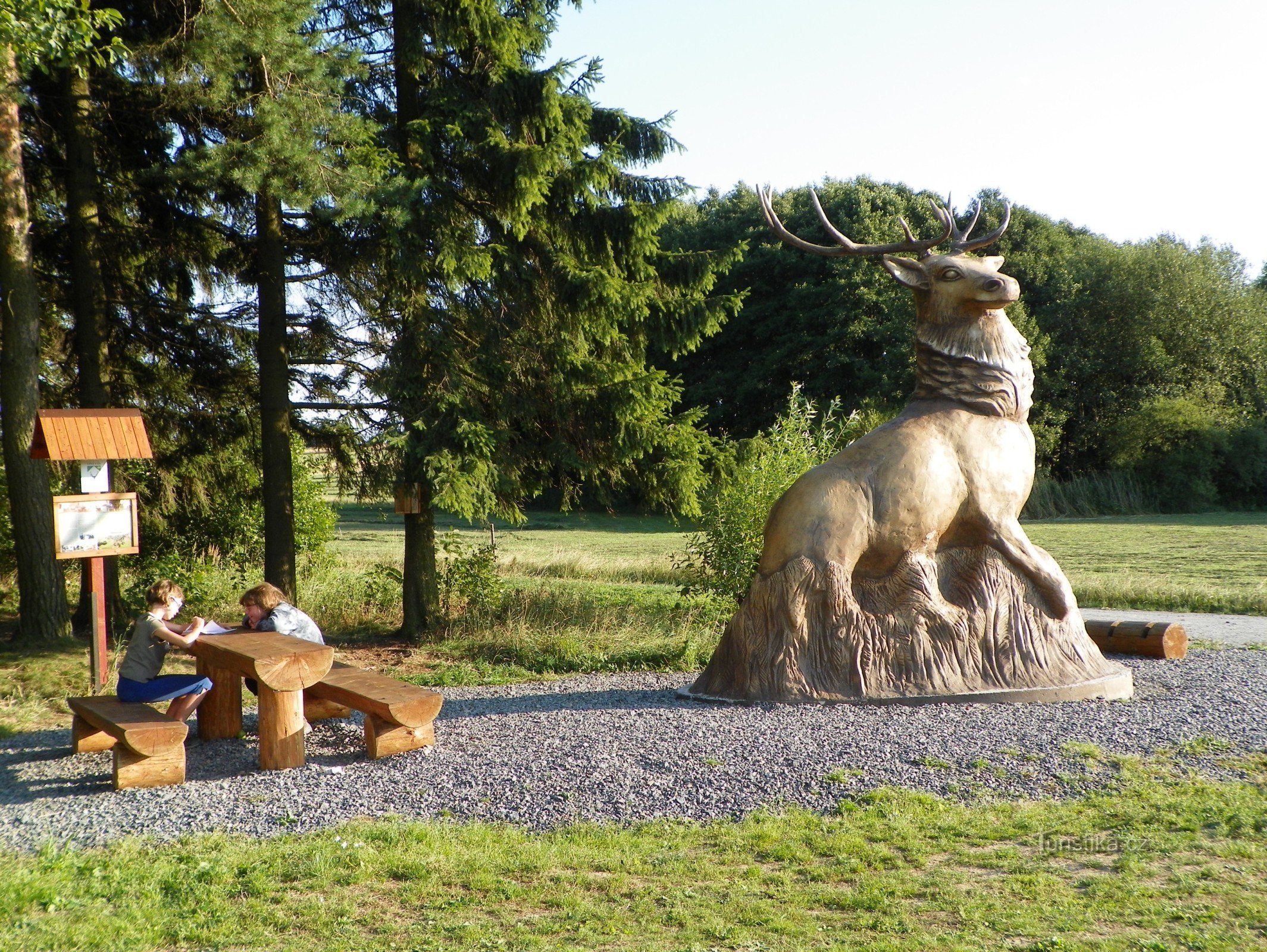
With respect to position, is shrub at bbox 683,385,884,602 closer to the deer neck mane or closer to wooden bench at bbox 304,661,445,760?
the deer neck mane

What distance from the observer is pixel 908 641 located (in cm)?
738

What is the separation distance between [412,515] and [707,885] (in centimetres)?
757

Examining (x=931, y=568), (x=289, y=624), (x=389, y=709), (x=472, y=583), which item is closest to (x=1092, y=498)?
(x=472, y=583)

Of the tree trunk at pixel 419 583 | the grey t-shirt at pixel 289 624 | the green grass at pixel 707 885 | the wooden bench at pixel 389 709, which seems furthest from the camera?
the tree trunk at pixel 419 583

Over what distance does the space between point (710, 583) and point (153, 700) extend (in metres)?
6.09

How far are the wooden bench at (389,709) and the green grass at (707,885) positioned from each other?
1.13 m

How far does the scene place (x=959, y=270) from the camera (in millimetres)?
7750

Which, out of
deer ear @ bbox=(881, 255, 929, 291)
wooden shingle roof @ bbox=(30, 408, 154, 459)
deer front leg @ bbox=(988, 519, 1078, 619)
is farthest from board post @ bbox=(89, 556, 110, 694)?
deer front leg @ bbox=(988, 519, 1078, 619)

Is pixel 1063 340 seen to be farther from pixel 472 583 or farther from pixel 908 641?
pixel 908 641

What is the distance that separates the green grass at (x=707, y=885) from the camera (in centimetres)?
381

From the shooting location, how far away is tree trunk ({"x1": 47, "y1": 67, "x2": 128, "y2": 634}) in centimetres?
1050

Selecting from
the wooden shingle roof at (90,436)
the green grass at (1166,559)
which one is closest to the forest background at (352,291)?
the wooden shingle roof at (90,436)

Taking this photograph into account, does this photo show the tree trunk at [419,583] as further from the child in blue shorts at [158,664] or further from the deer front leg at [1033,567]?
the deer front leg at [1033,567]

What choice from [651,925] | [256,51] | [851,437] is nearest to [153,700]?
[651,925]
